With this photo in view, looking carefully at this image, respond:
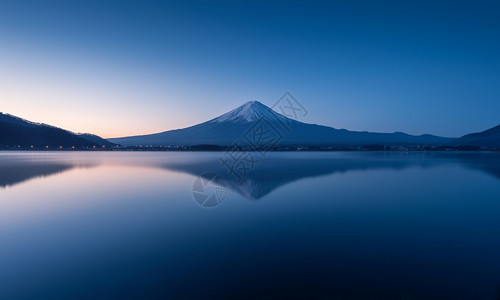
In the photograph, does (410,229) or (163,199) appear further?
(163,199)

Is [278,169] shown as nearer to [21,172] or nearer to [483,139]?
[21,172]

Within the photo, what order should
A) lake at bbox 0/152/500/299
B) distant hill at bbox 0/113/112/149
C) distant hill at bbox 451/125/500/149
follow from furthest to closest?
distant hill at bbox 451/125/500/149, distant hill at bbox 0/113/112/149, lake at bbox 0/152/500/299

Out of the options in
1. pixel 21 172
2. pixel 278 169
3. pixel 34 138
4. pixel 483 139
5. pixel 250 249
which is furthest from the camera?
pixel 483 139

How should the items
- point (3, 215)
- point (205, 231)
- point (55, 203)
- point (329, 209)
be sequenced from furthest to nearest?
point (55, 203), point (329, 209), point (3, 215), point (205, 231)

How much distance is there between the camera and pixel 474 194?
8.71 m

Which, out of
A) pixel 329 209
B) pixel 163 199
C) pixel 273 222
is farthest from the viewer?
pixel 163 199

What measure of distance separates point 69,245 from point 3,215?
3253 millimetres

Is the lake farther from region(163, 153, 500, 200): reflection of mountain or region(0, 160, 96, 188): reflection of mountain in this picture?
region(0, 160, 96, 188): reflection of mountain

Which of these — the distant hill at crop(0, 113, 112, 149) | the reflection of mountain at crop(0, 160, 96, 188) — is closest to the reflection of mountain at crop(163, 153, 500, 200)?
the reflection of mountain at crop(0, 160, 96, 188)

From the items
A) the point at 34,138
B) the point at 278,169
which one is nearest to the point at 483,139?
the point at 278,169

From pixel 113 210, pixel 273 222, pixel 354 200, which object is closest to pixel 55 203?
pixel 113 210

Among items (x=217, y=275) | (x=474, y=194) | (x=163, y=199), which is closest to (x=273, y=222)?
(x=217, y=275)

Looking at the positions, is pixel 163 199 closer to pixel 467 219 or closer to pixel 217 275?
pixel 217 275

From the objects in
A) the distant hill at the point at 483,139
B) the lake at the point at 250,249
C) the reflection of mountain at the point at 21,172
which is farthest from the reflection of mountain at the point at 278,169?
the distant hill at the point at 483,139
